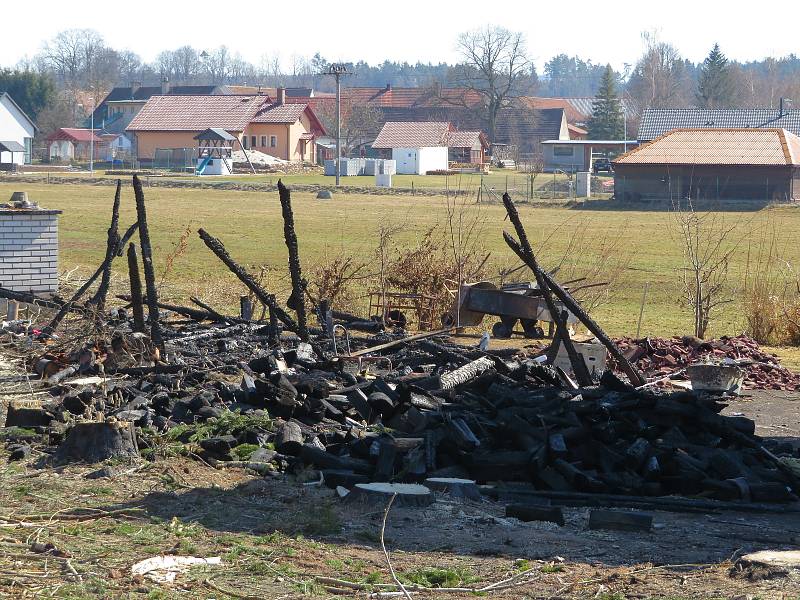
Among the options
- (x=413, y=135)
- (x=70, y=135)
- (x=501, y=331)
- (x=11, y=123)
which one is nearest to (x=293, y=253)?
(x=501, y=331)

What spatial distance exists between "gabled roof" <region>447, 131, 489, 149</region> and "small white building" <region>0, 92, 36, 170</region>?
39.2m

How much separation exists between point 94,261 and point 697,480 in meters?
20.8

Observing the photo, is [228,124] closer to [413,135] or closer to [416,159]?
[413,135]

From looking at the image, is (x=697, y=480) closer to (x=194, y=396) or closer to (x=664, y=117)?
(x=194, y=396)

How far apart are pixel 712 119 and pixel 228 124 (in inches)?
1779

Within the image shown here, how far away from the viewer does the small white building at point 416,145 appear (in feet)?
331

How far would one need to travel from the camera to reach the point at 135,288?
12.1m

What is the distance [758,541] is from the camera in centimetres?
690

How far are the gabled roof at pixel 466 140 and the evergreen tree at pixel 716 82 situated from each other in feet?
90.4

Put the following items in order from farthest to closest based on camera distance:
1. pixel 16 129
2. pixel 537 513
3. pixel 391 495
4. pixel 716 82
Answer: pixel 716 82, pixel 16 129, pixel 391 495, pixel 537 513

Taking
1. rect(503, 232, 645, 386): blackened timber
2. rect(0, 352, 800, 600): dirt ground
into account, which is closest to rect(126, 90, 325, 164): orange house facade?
rect(503, 232, 645, 386): blackened timber

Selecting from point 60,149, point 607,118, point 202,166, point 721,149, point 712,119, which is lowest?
point 202,166

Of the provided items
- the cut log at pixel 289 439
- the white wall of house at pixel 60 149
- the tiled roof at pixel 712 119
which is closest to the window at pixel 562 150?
the tiled roof at pixel 712 119

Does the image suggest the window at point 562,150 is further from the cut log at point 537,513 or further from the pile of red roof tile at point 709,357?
the cut log at point 537,513
